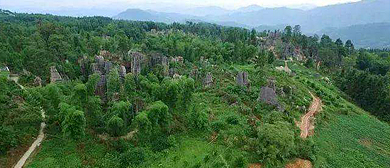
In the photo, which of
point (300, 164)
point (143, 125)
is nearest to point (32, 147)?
point (143, 125)

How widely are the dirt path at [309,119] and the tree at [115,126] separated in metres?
21.4

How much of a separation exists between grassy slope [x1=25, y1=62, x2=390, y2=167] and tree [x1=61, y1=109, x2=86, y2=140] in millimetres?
2277

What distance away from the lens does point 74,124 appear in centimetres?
2922

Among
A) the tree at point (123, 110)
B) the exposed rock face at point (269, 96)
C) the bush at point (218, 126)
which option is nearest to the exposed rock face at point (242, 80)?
the exposed rock face at point (269, 96)

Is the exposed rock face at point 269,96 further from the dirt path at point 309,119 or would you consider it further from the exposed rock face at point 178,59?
the exposed rock face at point 178,59

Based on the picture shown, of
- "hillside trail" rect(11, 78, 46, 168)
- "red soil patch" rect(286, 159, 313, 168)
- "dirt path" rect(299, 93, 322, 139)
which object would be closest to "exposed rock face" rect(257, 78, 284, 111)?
"dirt path" rect(299, 93, 322, 139)

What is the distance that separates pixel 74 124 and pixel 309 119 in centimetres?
3094

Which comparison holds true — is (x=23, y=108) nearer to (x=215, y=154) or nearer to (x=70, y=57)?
(x=215, y=154)

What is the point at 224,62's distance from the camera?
3024 inches

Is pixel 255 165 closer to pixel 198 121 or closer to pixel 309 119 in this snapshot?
pixel 198 121

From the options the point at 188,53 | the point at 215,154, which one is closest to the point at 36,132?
the point at 215,154

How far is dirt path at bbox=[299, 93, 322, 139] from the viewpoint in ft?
131

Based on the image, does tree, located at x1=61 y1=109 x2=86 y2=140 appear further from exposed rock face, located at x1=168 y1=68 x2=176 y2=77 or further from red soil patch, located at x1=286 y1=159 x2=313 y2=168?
exposed rock face, located at x1=168 y1=68 x2=176 y2=77

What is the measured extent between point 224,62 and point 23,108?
167 feet
